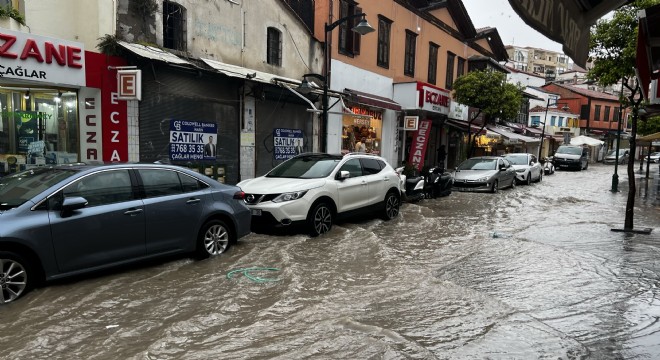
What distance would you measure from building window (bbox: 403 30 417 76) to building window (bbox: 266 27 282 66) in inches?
339

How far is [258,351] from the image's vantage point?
4066 millimetres

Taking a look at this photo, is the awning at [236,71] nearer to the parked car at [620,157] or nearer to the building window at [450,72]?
the building window at [450,72]

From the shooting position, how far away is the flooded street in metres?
4.19

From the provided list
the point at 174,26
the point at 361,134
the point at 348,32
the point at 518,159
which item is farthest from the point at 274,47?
the point at 518,159

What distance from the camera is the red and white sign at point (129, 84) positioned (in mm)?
9680

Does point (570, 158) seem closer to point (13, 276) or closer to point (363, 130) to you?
point (363, 130)

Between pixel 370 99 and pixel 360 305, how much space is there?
13.2m

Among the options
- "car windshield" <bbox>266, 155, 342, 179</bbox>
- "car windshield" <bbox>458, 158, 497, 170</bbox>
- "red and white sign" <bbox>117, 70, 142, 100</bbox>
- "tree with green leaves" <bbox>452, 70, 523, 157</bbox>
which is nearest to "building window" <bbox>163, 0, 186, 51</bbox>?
"red and white sign" <bbox>117, 70, 142, 100</bbox>

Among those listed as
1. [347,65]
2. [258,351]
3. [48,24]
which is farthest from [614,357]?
[347,65]

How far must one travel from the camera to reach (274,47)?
1476cm

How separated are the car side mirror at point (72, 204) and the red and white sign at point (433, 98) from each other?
17.1m

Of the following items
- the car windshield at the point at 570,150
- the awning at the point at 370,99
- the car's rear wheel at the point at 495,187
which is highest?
the awning at the point at 370,99

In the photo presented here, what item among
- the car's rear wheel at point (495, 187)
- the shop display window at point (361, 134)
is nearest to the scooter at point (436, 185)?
the car's rear wheel at point (495, 187)

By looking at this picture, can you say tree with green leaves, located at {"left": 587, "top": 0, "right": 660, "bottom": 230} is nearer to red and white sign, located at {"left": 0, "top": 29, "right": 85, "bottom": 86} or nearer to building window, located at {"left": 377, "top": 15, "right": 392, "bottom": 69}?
building window, located at {"left": 377, "top": 15, "right": 392, "bottom": 69}
